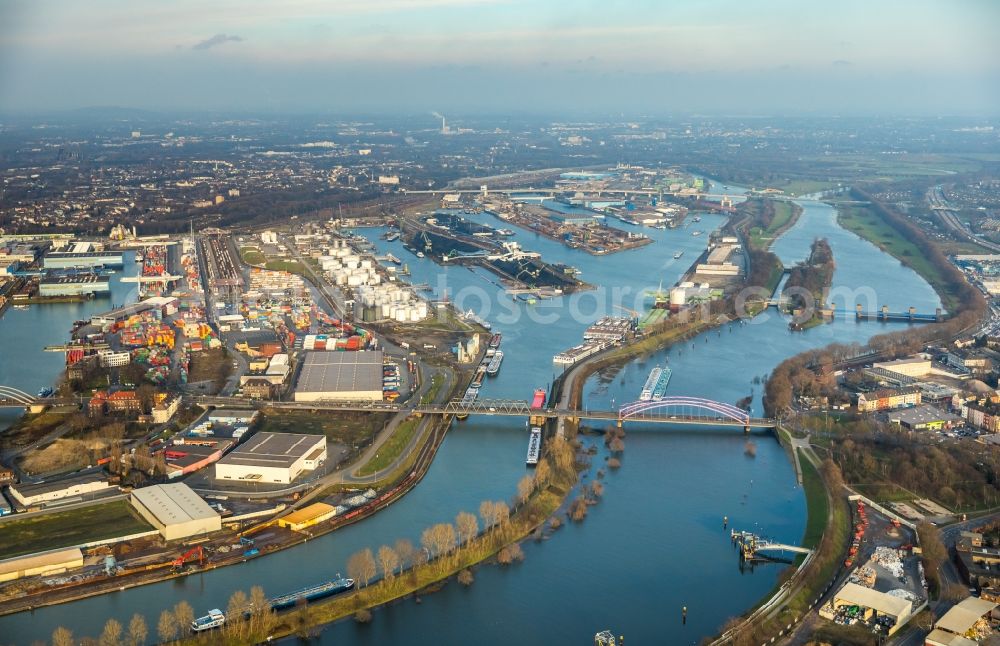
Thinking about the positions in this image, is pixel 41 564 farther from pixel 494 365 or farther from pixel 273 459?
pixel 494 365

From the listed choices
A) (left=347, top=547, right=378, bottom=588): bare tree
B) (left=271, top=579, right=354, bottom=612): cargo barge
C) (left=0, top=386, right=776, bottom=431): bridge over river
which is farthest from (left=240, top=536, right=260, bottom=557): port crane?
(left=0, top=386, right=776, bottom=431): bridge over river

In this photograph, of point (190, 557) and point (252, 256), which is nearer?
point (190, 557)

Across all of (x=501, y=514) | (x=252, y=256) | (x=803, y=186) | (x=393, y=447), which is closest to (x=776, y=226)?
(x=803, y=186)

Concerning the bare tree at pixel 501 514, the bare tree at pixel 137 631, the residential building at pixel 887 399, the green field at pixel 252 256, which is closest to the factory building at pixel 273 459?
the bare tree at pixel 501 514

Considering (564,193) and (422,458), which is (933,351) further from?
(564,193)

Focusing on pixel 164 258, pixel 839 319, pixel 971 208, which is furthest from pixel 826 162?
pixel 164 258

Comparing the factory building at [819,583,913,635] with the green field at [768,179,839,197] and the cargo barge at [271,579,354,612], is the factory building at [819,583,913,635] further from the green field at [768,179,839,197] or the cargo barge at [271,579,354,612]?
the green field at [768,179,839,197]
